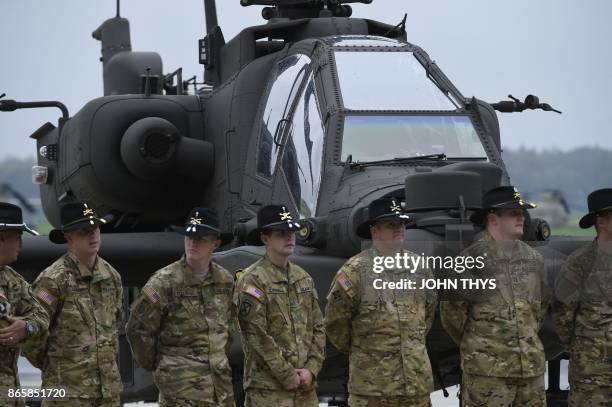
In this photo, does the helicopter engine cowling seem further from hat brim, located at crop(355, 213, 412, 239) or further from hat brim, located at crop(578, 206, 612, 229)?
hat brim, located at crop(578, 206, 612, 229)

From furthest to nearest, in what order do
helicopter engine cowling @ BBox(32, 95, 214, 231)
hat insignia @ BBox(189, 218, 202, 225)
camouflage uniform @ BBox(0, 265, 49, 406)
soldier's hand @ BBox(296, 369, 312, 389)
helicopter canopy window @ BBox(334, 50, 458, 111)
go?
helicopter engine cowling @ BBox(32, 95, 214, 231)
helicopter canopy window @ BBox(334, 50, 458, 111)
hat insignia @ BBox(189, 218, 202, 225)
soldier's hand @ BBox(296, 369, 312, 389)
camouflage uniform @ BBox(0, 265, 49, 406)

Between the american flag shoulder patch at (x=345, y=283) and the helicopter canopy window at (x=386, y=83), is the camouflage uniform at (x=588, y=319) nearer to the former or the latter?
the american flag shoulder patch at (x=345, y=283)

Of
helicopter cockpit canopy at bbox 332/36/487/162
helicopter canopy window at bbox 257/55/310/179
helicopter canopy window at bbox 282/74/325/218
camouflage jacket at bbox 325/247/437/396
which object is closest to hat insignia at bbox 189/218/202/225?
camouflage jacket at bbox 325/247/437/396

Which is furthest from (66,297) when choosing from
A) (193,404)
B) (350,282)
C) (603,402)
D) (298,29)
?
(298,29)

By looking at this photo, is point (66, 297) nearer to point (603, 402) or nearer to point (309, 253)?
point (309, 253)

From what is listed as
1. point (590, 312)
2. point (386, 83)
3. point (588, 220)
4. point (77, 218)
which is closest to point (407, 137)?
point (386, 83)

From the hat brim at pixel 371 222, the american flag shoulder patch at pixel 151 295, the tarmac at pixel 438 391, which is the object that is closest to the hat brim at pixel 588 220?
the hat brim at pixel 371 222

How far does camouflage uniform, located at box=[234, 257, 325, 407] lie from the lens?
763 centimetres

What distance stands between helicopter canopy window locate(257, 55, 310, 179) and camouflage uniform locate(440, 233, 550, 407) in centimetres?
270

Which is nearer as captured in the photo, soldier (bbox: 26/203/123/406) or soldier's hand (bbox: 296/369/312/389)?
soldier (bbox: 26/203/123/406)

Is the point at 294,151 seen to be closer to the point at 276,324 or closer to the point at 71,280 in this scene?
the point at 276,324

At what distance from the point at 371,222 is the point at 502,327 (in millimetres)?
952

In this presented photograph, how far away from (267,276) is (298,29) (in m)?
4.26

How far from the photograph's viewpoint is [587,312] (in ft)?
27.5
